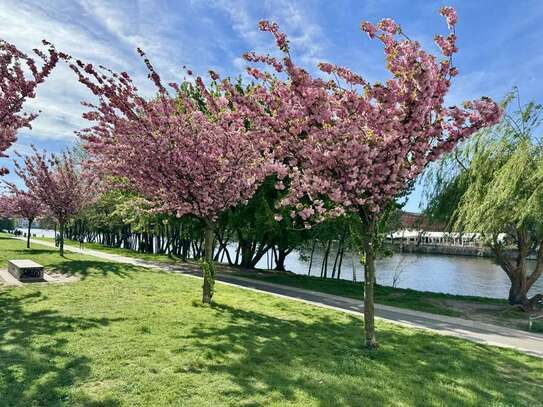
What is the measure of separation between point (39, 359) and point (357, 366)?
5.40 m

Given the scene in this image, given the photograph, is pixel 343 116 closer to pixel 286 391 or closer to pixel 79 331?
pixel 286 391

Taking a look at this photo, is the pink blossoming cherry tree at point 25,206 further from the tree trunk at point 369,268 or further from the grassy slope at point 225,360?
the tree trunk at point 369,268

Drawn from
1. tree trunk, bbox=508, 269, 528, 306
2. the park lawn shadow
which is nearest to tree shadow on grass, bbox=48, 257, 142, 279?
the park lawn shadow

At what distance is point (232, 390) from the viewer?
584cm

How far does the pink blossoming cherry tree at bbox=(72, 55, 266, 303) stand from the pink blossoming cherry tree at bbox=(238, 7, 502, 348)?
263cm

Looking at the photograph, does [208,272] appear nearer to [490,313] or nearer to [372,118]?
[372,118]

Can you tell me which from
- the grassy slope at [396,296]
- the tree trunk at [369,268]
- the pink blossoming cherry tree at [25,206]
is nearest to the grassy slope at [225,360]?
the tree trunk at [369,268]

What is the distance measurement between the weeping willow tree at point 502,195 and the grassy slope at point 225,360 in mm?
6042

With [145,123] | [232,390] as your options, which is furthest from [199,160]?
[232,390]

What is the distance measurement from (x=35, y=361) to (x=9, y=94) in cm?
804

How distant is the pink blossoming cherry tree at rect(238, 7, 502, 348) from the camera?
23.3 ft

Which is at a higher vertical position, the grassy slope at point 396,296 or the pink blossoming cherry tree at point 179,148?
the pink blossoming cherry tree at point 179,148

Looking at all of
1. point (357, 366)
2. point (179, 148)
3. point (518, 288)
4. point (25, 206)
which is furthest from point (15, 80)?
point (25, 206)

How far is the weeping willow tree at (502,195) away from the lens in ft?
44.8
